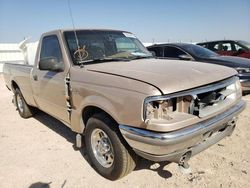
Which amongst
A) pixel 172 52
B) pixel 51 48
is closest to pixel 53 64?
pixel 51 48

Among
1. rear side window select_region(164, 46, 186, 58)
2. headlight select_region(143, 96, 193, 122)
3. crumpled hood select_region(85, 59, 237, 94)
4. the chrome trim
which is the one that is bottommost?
rear side window select_region(164, 46, 186, 58)

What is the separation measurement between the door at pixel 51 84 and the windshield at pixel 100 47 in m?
0.25

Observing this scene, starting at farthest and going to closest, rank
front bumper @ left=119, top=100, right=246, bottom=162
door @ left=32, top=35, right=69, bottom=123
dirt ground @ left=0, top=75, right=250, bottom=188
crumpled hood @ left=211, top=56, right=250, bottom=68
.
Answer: crumpled hood @ left=211, top=56, right=250, bottom=68 → door @ left=32, top=35, right=69, bottom=123 → dirt ground @ left=0, top=75, right=250, bottom=188 → front bumper @ left=119, top=100, right=246, bottom=162

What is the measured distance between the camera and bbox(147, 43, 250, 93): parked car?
6.63m

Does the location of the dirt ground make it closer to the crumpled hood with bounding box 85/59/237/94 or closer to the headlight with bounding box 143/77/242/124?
the headlight with bounding box 143/77/242/124

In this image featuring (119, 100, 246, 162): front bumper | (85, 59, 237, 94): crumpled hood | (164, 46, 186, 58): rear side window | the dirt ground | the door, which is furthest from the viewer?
(164, 46, 186, 58): rear side window

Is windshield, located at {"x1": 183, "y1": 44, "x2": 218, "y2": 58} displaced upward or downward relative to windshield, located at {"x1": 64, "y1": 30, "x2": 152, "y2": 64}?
downward

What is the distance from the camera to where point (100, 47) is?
4.01 metres

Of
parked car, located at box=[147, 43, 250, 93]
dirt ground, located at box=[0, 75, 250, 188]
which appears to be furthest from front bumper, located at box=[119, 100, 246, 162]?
parked car, located at box=[147, 43, 250, 93]

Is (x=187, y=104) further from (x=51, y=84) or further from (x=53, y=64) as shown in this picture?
(x=51, y=84)

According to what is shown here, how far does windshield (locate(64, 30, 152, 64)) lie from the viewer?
376 centimetres

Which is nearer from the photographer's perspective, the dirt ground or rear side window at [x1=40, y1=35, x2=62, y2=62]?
the dirt ground

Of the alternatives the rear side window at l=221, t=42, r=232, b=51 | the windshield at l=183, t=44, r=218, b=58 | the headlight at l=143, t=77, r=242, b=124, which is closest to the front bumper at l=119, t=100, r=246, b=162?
the headlight at l=143, t=77, r=242, b=124

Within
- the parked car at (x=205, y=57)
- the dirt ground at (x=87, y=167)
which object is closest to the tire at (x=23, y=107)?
the dirt ground at (x=87, y=167)
